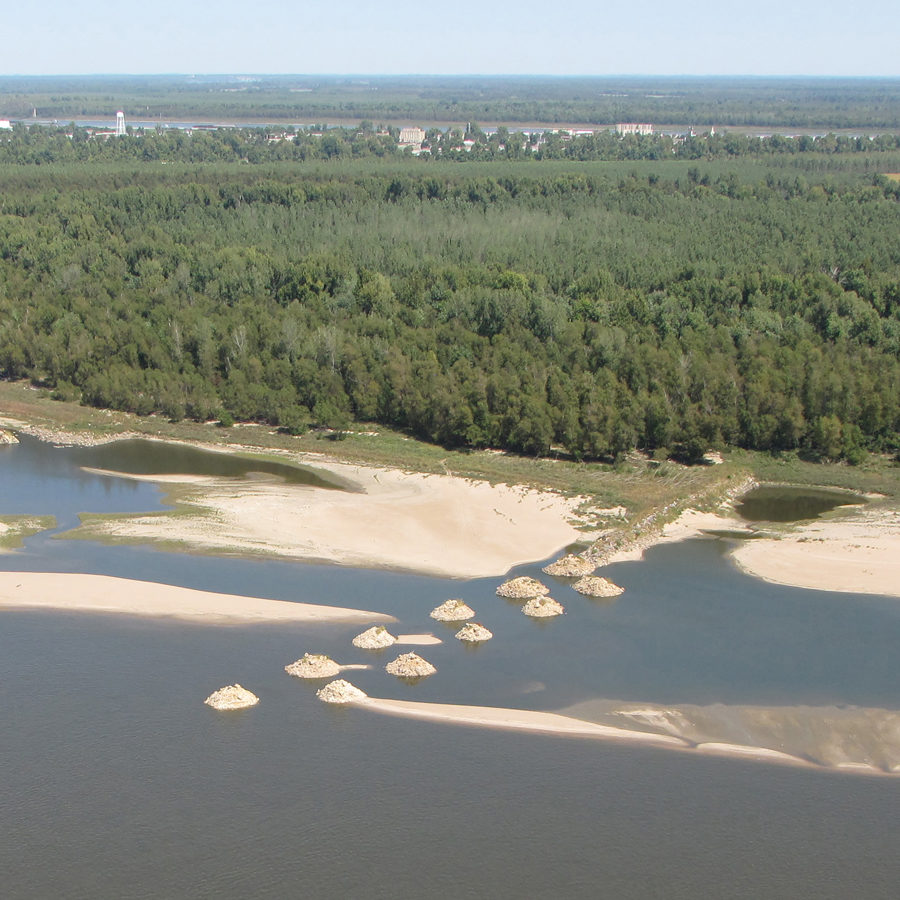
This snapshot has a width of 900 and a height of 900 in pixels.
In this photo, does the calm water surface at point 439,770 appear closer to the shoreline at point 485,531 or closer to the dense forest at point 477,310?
the shoreline at point 485,531

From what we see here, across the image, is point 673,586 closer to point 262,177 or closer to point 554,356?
point 554,356

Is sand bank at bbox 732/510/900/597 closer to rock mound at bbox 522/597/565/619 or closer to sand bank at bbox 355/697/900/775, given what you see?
rock mound at bbox 522/597/565/619

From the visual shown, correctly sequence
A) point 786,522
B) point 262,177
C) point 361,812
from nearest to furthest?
point 361,812 < point 786,522 < point 262,177

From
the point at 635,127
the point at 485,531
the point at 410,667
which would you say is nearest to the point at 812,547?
the point at 485,531

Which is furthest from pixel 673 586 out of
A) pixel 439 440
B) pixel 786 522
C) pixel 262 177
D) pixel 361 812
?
pixel 262 177

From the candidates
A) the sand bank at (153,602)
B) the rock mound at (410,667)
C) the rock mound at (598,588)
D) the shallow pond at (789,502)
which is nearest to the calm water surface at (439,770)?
the rock mound at (410,667)

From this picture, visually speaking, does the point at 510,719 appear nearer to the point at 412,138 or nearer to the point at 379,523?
the point at 379,523
